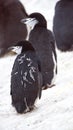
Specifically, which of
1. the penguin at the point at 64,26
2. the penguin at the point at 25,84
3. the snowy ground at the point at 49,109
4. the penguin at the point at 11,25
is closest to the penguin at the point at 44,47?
the snowy ground at the point at 49,109

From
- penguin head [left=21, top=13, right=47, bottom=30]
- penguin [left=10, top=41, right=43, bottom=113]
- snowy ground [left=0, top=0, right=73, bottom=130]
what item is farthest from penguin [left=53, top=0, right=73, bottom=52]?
penguin [left=10, top=41, right=43, bottom=113]

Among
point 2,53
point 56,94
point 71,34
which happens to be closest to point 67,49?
point 71,34

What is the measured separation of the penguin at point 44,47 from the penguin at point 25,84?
3.29 feet

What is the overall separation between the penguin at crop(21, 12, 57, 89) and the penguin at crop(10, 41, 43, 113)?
1.00 metres

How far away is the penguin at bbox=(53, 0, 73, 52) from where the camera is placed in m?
8.84

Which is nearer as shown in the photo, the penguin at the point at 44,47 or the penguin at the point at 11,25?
the penguin at the point at 44,47

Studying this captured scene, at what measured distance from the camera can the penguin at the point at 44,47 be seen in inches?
263

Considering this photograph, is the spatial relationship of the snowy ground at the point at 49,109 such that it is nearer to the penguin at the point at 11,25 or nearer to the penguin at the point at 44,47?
the penguin at the point at 44,47

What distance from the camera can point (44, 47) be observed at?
6.74 m

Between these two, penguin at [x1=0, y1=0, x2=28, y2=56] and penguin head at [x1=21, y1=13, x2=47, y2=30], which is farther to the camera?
penguin at [x1=0, y1=0, x2=28, y2=56]

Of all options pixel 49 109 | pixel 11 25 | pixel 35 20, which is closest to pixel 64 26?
pixel 11 25

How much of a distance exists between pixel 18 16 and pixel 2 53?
77 centimetres

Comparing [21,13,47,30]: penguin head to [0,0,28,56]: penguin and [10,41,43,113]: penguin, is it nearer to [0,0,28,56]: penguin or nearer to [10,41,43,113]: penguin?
[10,41,43,113]: penguin

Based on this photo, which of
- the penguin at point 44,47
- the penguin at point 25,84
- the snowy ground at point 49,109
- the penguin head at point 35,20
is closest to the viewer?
the snowy ground at point 49,109
